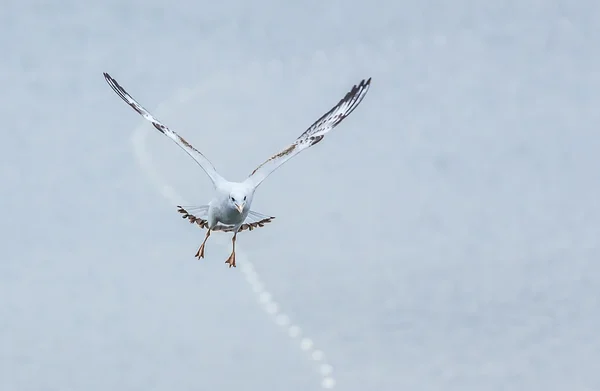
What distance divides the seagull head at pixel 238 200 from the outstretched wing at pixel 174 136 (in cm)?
156

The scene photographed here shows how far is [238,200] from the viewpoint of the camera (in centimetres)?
2578

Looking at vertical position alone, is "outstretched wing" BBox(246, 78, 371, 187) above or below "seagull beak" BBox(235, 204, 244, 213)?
above

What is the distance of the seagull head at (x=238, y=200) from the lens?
25.8m

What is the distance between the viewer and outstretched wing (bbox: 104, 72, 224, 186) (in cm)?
2797

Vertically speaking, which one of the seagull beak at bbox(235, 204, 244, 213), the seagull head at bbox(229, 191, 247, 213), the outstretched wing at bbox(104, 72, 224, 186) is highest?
the outstretched wing at bbox(104, 72, 224, 186)

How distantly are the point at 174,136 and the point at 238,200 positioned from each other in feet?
12.4

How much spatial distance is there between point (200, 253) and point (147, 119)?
13.6 ft

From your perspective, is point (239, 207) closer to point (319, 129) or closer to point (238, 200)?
point (238, 200)

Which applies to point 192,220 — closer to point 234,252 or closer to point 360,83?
point 234,252

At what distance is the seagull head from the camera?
25.8 m

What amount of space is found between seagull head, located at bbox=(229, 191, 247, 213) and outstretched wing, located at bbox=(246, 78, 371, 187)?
1.86m

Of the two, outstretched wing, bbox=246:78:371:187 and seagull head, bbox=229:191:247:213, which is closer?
seagull head, bbox=229:191:247:213

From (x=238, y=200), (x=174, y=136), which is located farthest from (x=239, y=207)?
(x=174, y=136)

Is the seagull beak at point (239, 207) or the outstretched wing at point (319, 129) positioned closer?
the seagull beak at point (239, 207)
